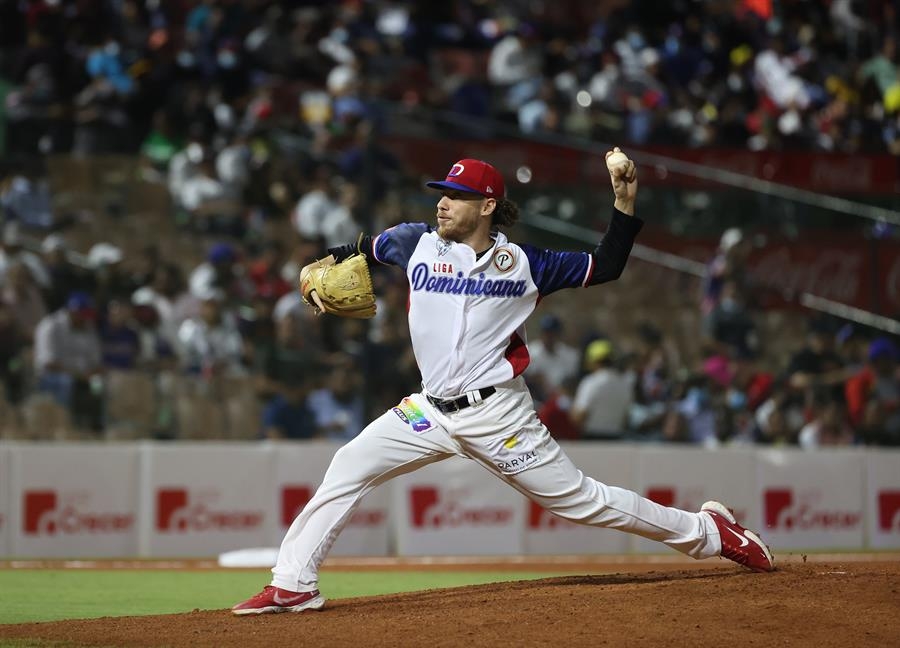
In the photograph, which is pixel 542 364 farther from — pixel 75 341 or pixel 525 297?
pixel 525 297

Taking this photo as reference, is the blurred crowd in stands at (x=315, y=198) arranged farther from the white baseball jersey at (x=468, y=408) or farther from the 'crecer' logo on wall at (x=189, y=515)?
the white baseball jersey at (x=468, y=408)

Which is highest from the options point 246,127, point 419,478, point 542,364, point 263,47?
point 263,47

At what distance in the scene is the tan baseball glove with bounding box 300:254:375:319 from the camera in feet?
23.0

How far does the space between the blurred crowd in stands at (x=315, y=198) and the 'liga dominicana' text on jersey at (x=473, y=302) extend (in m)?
6.58

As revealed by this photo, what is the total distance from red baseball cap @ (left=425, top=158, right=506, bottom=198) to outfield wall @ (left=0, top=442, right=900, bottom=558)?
653 centimetres

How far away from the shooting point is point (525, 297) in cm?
690

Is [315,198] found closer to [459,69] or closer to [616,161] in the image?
[459,69]

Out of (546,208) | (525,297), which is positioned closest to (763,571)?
A: (525,297)

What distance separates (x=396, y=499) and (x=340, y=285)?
21.9 ft

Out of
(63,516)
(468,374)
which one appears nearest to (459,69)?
(63,516)

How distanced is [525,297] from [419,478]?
22.1ft

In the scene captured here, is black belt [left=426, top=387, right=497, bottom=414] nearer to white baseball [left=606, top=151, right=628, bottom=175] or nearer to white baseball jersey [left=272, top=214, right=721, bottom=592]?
white baseball jersey [left=272, top=214, right=721, bottom=592]

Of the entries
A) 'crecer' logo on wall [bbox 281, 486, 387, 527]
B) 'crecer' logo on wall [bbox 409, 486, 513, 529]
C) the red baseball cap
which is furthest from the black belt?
'crecer' logo on wall [bbox 409, 486, 513, 529]

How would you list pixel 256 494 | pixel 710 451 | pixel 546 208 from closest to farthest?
pixel 256 494 < pixel 710 451 < pixel 546 208
